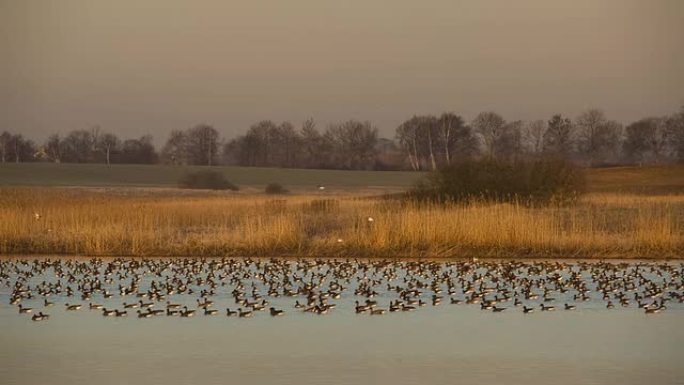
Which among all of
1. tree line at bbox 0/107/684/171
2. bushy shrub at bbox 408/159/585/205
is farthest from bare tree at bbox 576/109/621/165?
bushy shrub at bbox 408/159/585/205

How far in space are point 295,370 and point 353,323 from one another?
3290 mm

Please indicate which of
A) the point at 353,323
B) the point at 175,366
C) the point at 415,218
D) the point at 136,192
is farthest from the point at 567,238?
the point at 136,192

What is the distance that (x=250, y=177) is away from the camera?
8150 centimetres

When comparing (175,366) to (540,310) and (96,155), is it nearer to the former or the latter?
(540,310)

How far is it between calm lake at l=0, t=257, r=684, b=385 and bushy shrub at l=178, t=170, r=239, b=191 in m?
51.7

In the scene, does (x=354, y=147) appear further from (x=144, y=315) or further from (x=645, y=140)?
(x=144, y=315)

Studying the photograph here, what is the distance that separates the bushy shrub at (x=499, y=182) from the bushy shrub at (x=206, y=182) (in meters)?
38.7

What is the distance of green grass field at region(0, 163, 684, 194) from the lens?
64500 millimetres

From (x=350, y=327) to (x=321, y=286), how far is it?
12.8ft

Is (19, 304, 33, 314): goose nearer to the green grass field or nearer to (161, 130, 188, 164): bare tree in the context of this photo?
the green grass field

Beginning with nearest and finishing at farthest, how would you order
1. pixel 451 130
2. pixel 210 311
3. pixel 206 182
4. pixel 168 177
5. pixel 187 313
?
pixel 187 313
pixel 210 311
pixel 206 182
pixel 168 177
pixel 451 130

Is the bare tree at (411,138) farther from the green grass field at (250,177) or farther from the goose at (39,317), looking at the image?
the goose at (39,317)

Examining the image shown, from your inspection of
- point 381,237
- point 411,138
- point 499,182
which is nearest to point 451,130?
point 411,138

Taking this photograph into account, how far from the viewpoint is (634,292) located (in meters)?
17.0
